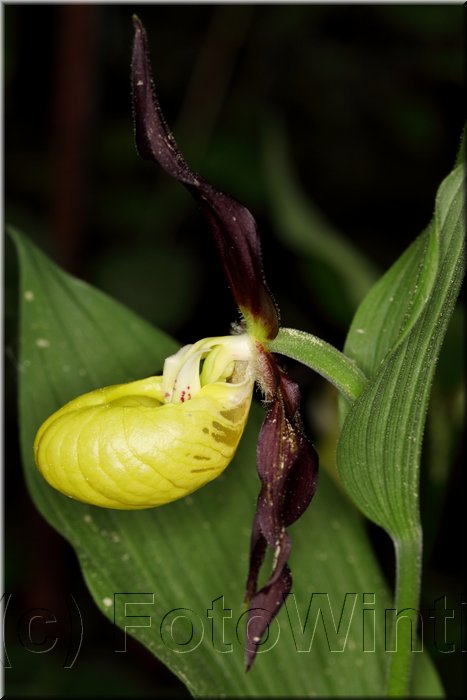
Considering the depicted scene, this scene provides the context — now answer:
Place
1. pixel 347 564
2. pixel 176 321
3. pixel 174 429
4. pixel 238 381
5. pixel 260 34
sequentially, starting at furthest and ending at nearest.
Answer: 1. pixel 260 34
2. pixel 176 321
3. pixel 347 564
4. pixel 238 381
5. pixel 174 429

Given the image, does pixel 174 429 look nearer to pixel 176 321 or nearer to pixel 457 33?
pixel 176 321

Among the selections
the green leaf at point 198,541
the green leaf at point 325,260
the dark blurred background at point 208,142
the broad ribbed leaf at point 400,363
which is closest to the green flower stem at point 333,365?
the broad ribbed leaf at point 400,363

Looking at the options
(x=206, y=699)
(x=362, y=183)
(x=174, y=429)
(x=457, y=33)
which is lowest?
(x=206, y=699)

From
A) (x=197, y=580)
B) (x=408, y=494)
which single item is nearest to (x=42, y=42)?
(x=197, y=580)

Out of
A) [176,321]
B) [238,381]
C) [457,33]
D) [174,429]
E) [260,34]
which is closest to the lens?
[174,429]

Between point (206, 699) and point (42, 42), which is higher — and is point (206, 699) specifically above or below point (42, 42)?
below

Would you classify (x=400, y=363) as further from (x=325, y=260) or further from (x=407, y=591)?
(x=325, y=260)

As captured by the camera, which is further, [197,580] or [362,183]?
[362,183]
